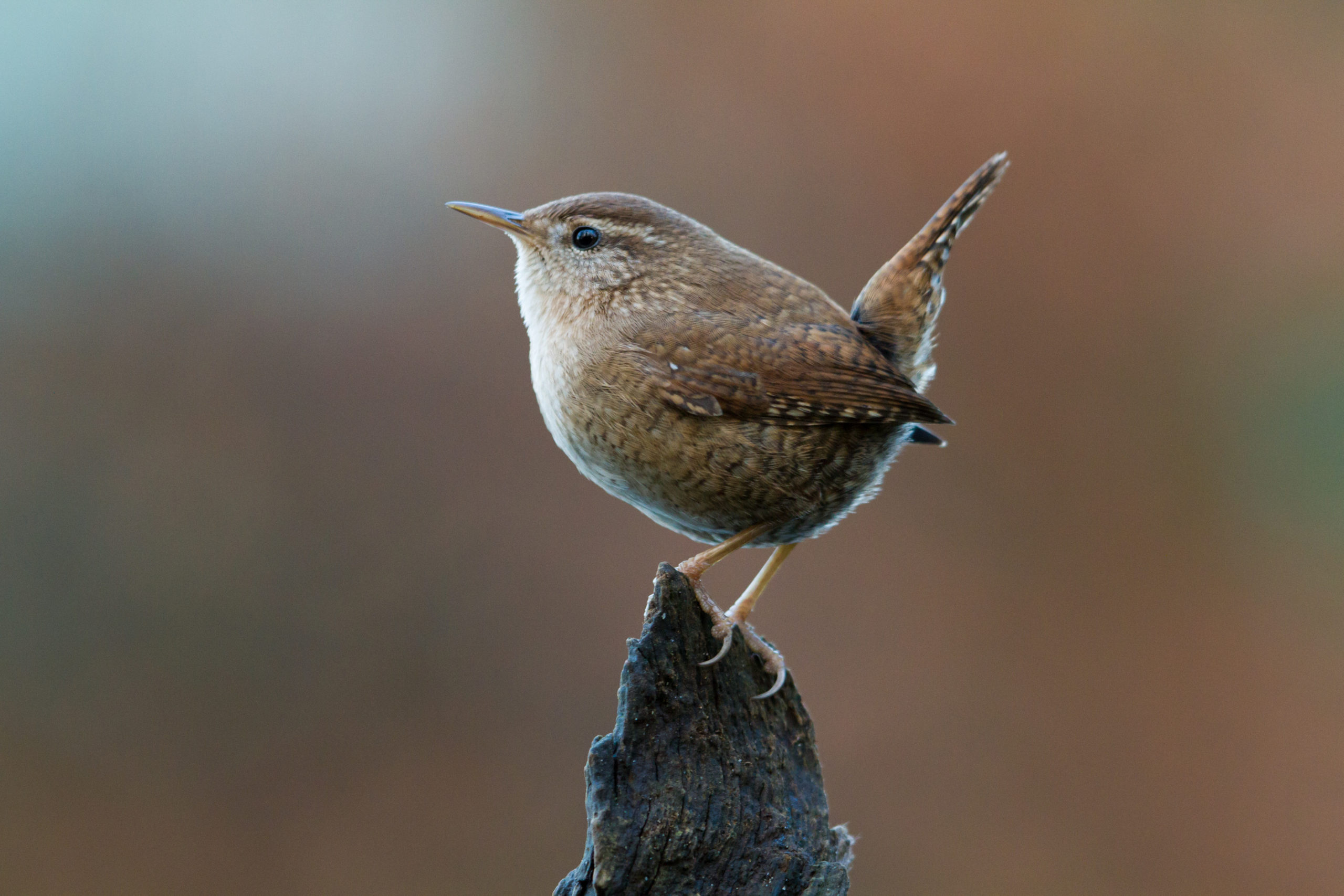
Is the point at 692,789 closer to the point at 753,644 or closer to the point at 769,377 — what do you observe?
the point at 753,644

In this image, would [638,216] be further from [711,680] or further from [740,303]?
[711,680]

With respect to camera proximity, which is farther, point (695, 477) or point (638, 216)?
point (638, 216)

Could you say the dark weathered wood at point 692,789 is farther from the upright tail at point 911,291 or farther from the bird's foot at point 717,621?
the upright tail at point 911,291

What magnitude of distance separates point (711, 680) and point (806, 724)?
0.27m

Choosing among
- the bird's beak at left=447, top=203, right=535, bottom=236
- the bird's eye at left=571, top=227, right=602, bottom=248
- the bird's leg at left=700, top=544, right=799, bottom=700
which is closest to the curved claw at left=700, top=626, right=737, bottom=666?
the bird's leg at left=700, top=544, right=799, bottom=700

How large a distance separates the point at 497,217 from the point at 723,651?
118 cm

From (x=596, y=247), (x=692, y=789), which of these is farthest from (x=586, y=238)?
(x=692, y=789)

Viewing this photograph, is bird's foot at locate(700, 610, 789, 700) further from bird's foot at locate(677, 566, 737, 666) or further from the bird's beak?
the bird's beak

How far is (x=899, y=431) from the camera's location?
2.38 metres

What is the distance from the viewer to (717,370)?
2.17m

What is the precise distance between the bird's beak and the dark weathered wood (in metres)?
1.01

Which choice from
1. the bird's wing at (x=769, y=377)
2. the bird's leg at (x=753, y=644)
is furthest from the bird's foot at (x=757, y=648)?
the bird's wing at (x=769, y=377)

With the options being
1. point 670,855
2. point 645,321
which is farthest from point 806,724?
point 645,321

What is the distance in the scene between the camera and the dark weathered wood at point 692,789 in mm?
1801
